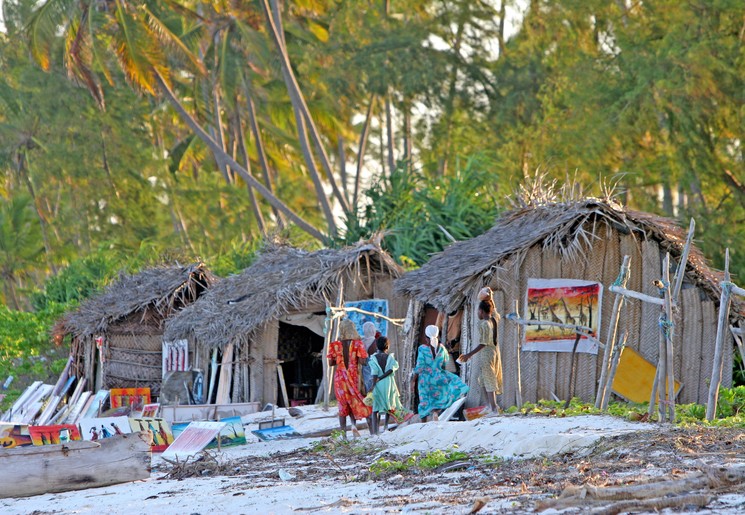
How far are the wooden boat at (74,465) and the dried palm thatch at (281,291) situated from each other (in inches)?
280

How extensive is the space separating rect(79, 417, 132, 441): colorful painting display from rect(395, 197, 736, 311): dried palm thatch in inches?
153

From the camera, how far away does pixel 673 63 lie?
19.9 meters

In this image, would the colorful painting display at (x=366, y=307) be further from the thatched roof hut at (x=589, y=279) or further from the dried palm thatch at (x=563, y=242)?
the thatched roof hut at (x=589, y=279)

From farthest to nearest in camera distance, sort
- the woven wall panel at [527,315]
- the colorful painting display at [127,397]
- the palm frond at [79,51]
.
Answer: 1. the palm frond at [79,51]
2. the colorful painting display at [127,397]
3. the woven wall panel at [527,315]

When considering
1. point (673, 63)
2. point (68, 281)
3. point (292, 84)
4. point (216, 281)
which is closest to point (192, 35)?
point (292, 84)

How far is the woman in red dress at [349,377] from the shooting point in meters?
12.0

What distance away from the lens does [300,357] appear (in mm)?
19734

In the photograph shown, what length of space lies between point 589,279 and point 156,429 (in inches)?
207

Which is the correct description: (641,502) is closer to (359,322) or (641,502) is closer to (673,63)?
(359,322)

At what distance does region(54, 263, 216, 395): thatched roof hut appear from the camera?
20.6 metres

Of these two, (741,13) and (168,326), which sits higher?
(741,13)

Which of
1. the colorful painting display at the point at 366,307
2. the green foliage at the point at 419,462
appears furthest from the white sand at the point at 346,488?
the colorful painting display at the point at 366,307

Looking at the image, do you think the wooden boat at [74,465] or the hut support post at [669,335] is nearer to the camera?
the wooden boat at [74,465]

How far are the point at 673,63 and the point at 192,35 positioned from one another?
14682mm
